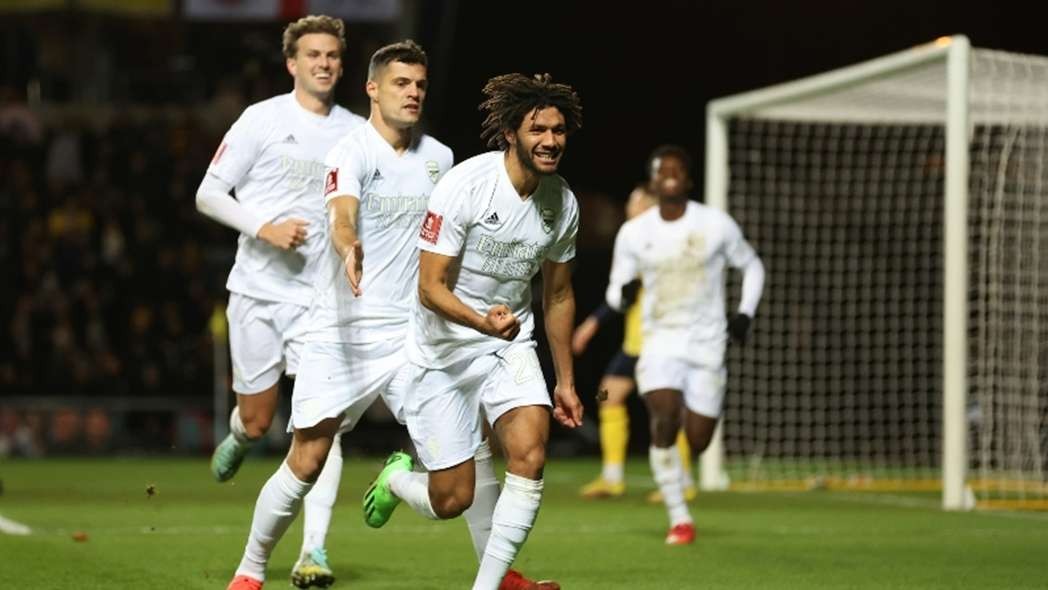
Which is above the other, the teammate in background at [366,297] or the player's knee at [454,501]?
the teammate in background at [366,297]

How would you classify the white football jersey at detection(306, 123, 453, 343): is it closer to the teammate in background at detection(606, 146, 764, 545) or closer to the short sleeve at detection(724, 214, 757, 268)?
the teammate in background at detection(606, 146, 764, 545)

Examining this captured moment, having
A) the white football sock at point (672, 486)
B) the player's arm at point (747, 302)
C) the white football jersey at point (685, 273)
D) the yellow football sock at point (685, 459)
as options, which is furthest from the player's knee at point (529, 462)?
the yellow football sock at point (685, 459)

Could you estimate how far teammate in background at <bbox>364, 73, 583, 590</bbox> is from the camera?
6328mm

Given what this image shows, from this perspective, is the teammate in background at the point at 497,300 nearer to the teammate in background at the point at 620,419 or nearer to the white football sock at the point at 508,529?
the white football sock at the point at 508,529

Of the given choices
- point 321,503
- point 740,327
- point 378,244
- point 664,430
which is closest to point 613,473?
point 664,430

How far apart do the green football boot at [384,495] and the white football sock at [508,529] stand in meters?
0.82

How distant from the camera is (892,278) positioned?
19219 mm

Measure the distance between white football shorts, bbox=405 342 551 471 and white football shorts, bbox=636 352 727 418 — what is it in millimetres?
3851

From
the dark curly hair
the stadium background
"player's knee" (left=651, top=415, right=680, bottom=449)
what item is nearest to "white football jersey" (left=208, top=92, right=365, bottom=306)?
the dark curly hair

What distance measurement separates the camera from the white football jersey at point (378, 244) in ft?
23.0

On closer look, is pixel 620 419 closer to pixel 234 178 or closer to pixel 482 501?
pixel 234 178

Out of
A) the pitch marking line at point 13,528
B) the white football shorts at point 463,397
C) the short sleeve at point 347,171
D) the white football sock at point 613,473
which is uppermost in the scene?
the short sleeve at point 347,171

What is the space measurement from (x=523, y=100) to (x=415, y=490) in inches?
59.5

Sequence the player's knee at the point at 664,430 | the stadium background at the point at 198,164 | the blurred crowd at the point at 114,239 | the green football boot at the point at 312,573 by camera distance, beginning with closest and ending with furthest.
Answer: the green football boot at the point at 312,573 < the player's knee at the point at 664,430 < the stadium background at the point at 198,164 < the blurred crowd at the point at 114,239
